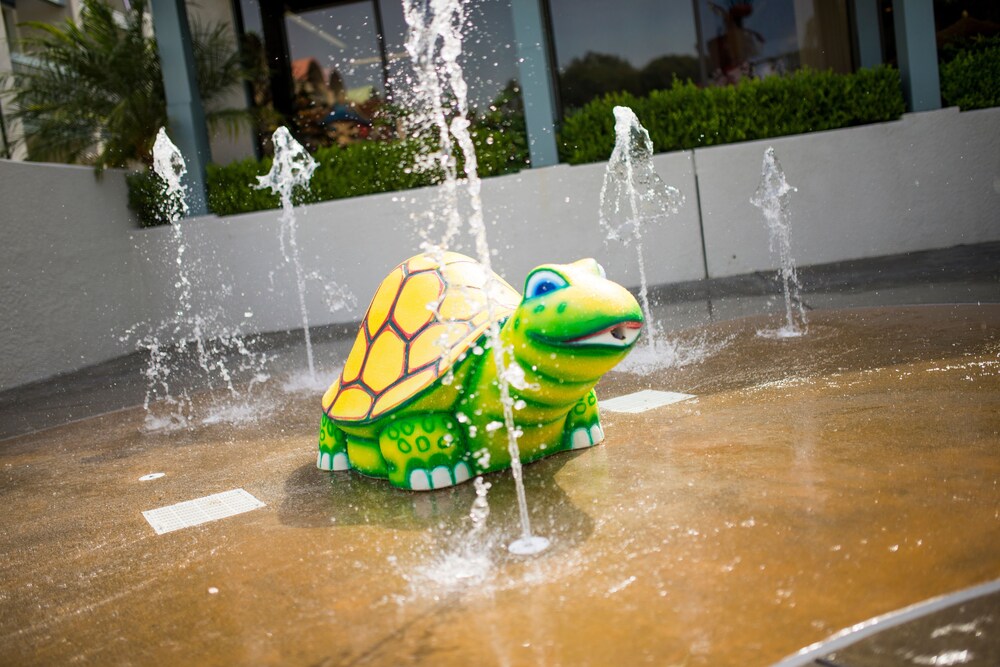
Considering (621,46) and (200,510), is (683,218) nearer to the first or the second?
(621,46)

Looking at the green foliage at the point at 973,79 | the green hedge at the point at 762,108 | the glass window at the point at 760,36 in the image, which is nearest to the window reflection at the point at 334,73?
the green hedge at the point at 762,108

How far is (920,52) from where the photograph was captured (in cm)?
993

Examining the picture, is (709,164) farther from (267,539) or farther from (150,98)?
(267,539)

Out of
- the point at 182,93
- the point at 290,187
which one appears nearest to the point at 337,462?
the point at 290,187

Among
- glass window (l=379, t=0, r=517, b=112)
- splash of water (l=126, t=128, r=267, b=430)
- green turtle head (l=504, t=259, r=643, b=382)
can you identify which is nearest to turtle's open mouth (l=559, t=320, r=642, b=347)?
green turtle head (l=504, t=259, r=643, b=382)

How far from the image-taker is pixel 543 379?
3.15 meters

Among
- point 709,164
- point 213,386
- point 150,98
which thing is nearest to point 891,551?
point 213,386

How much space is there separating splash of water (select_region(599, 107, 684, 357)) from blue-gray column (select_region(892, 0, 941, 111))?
3.02m

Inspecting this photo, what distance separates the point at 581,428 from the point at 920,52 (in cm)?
838

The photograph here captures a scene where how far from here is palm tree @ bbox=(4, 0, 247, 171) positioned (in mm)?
10609

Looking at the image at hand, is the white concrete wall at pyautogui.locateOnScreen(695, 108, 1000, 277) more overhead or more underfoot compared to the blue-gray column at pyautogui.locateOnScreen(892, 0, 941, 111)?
more underfoot

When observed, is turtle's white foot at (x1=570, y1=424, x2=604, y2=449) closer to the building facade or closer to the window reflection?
the building facade

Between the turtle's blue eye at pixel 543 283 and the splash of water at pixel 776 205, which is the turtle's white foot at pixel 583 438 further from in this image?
the splash of water at pixel 776 205

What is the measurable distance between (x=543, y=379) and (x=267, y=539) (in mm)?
1141
